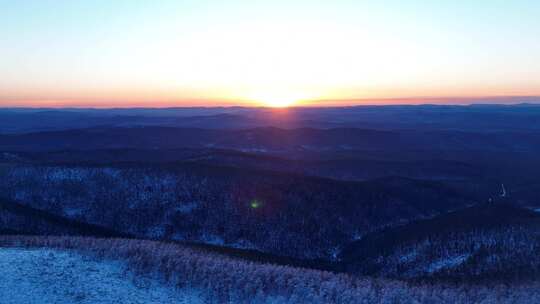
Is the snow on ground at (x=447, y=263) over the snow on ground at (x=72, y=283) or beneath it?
beneath

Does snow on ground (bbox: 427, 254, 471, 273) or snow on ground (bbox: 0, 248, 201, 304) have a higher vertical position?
snow on ground (bbox: 0, 248, 201, 304)

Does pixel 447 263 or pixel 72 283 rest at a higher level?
pixel 72 283

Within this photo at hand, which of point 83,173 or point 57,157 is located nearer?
point 83,173

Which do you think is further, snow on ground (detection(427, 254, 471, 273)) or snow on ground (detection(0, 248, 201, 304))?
snow on ground (detection(427, 254, 471, 273))

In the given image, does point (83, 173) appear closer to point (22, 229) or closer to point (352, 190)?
point (22, 229)

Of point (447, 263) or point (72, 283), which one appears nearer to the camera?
point (72, 283)

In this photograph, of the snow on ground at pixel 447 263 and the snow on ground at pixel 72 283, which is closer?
the snow on ground at pixel 72 283

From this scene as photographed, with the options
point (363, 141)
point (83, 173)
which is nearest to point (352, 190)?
point (83, 173)

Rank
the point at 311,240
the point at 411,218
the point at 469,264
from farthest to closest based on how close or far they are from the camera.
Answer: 1. the point at 411,218
2. the point at 311,240
3. the point at 469,264
